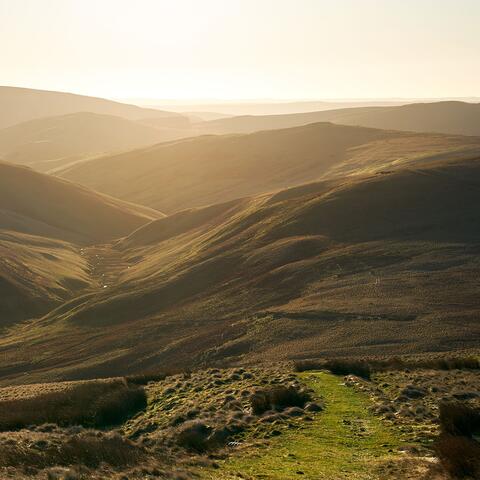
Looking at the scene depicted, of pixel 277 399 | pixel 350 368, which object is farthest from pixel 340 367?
pixel 277 399

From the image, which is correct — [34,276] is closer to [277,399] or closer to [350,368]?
[350,368]

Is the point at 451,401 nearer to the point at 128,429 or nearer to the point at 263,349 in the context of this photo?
the point at 128,429

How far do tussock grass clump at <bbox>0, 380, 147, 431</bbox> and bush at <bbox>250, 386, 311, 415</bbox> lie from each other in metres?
5.28

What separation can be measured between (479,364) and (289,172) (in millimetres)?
139248

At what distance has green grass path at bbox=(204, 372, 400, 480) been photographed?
17141 millimetres

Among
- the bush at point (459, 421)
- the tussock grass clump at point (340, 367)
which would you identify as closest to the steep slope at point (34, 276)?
the tussock grass clump at point (340, 367)

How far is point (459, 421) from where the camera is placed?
66.3 feet

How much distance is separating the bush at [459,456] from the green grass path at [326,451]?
5.59 feet

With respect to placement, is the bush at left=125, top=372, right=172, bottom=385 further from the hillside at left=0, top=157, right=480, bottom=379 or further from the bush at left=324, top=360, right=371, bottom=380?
the hillside at left=0, top=157, right=480, bottom=379

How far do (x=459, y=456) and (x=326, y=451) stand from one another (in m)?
4.04

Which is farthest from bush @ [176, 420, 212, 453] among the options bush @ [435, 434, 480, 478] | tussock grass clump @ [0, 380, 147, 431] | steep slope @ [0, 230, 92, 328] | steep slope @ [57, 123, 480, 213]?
steep slope @ [57, 123, 480, 213]

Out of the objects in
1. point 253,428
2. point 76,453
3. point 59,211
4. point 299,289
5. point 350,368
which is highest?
point 76,453

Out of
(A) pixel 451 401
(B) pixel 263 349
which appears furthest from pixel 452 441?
(B) pixel 263 349

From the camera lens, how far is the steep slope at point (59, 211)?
382 ft
